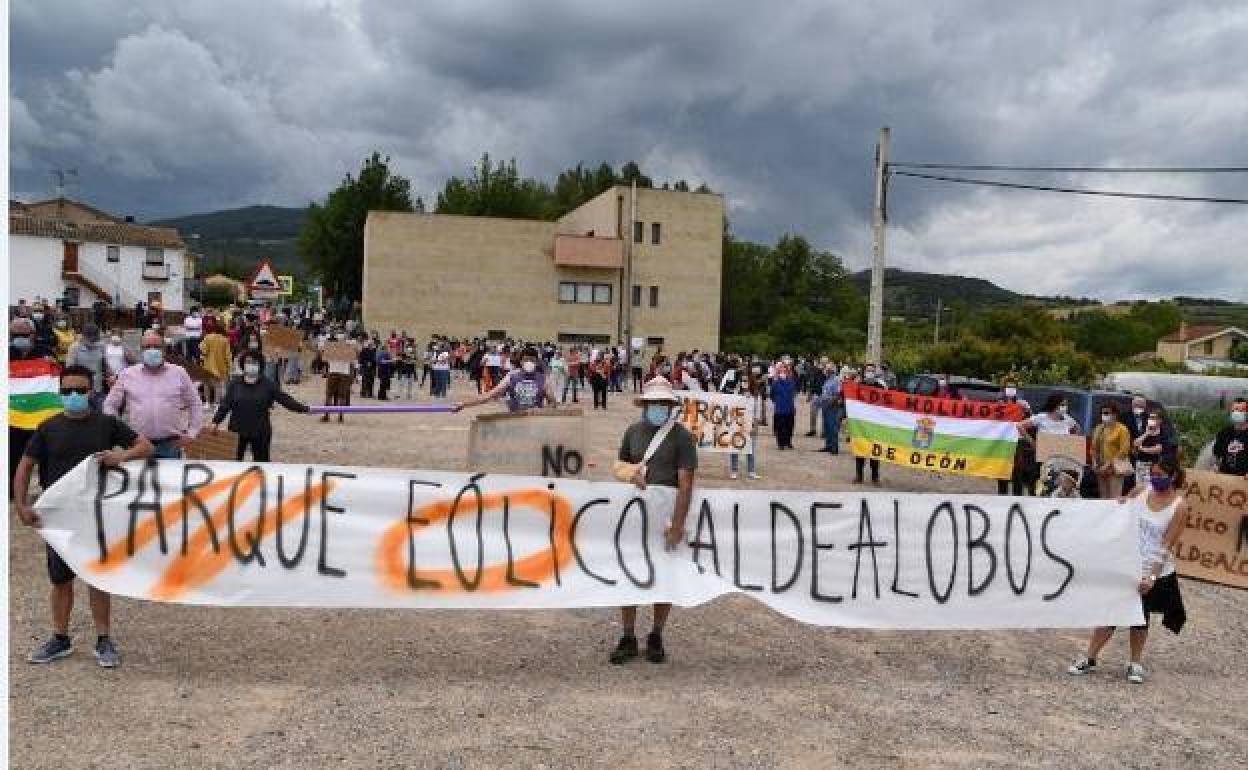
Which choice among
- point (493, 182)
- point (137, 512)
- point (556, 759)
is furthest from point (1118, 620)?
point (493, 182)

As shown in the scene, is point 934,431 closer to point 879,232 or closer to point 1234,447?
point 1234,447

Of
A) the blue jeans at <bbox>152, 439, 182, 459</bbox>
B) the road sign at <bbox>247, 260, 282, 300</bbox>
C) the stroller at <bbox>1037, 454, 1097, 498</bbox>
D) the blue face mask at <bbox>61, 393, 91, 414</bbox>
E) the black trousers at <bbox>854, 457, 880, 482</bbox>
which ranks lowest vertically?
the black trousers at <bbox>854, 457, 880, 482</bbox>

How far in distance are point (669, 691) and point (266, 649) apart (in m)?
2.72

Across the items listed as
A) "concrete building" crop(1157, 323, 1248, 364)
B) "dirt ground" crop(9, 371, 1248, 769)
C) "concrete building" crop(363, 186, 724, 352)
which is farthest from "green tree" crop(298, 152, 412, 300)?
"concrete building" crop(1157, 323, 1248, 364)

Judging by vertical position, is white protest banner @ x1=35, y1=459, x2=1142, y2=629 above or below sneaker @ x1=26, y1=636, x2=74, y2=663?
above

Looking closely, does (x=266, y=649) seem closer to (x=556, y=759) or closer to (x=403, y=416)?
(x=556, y=759)

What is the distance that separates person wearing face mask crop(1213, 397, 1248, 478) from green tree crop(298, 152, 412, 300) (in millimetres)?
57838

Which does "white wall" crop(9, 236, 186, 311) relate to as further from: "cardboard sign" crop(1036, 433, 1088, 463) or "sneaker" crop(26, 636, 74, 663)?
"sneaker" crop(26, 636, 74, 663)

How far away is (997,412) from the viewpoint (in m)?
15.0

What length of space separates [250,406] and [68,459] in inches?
142

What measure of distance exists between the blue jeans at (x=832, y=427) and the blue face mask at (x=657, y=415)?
12934mm

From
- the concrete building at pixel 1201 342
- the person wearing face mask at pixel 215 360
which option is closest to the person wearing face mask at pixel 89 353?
the person wearing face mask at pixel 215 360

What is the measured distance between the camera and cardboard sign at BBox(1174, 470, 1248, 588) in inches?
375

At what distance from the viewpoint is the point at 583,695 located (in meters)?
6.35
